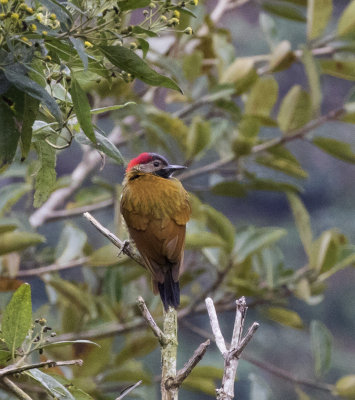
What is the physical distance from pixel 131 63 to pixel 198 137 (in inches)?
51.4

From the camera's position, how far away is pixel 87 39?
2.61 feet

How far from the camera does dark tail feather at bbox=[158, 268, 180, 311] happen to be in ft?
4.96

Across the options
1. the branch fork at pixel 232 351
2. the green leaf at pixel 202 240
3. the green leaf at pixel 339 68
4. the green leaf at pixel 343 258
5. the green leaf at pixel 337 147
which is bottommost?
the green leaf at pixel 343 258

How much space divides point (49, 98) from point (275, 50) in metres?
1.67

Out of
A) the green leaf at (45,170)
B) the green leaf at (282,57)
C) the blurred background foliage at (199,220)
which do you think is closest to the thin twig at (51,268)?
the blurred background foliage at (199,220)

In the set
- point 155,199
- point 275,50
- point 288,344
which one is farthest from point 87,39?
point 288,344

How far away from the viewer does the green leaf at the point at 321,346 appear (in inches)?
87.8

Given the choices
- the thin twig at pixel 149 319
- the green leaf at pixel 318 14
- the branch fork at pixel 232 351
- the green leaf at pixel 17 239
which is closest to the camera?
the branch fork at pixel 232 351

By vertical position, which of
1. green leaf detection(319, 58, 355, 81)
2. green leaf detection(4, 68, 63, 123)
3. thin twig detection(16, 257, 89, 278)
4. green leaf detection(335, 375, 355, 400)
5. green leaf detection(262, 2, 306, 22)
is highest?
green leaf detection(4, 68, 63, 123)

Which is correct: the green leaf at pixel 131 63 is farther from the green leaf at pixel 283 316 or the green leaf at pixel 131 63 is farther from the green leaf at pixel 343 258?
the green leaf at pixel 283 316

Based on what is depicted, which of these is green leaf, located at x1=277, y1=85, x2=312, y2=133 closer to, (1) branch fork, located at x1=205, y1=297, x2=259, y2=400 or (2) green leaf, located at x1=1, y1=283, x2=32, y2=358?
(1) branch fork, located at x1=205, y1=297, x2=259, y2=400

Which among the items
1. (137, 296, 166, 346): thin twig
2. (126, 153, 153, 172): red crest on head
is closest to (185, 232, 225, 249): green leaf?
(126, 153, 153, 172): red crest on head

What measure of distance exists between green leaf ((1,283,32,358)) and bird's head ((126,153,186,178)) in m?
1.07

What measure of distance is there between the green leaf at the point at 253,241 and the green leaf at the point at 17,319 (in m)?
1.20
